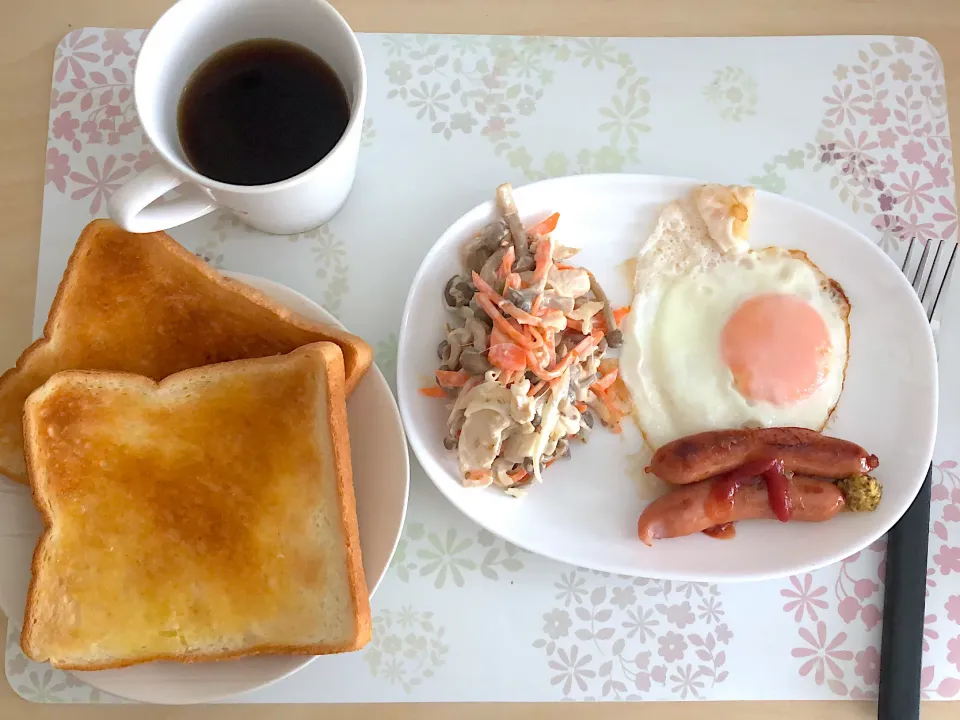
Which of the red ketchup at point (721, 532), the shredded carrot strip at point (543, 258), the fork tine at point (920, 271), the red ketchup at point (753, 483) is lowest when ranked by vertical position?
the red ketchup at point (721, 532)

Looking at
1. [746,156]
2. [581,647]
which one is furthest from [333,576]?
[746,156]

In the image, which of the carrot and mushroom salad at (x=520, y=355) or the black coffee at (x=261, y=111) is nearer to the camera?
the black coffee at (x=261, y=111)

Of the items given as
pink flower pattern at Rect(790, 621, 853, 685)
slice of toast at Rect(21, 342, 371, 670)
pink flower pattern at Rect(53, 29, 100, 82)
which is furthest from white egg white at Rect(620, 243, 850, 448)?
pink flower pattern at Rect(53, 29, 100, 82)

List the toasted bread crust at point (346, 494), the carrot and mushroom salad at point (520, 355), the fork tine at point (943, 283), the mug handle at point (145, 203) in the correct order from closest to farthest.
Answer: the mug handle at point (145, 203), the toasted bread crust at point (346, 494), the carrot and mushroom salad at point (520, 355), the fork tine at point (943, 283)

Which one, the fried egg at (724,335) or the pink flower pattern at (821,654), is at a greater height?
the fried egg at (724,335)

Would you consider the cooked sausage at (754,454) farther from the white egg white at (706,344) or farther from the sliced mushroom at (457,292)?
the sliced mushroom at (457,292)

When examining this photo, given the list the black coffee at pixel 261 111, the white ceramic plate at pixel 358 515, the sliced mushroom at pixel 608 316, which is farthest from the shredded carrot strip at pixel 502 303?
the black coffee at pixel 261 111
